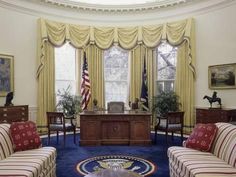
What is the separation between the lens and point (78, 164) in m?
4.70

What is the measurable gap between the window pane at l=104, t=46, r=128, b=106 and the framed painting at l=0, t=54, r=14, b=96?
123 inches

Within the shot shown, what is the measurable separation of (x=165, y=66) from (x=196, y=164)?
568 cm

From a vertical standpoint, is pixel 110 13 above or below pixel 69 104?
above

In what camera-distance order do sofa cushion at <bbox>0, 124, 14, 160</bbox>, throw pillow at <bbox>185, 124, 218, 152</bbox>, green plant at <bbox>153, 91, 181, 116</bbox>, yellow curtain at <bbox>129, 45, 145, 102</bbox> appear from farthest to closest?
yellow curtain at <bbox>129, 45, 145, 102</bbox> → green plant at <bbox>153, 91, 181, 116</bbox> → throw pillow at <bbox>185, 124, 218, 152</bbox> → sofa cushion at <bbox>0, 124, 14, 160</bbox>

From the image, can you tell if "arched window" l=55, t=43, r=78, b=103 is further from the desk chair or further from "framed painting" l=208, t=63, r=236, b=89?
"framed painting" l=208, t=63, r=236, b=89

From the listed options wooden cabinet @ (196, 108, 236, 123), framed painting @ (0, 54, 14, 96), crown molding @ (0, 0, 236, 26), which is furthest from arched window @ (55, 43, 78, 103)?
wooden cabinet @ (196, 108, 236, 123)

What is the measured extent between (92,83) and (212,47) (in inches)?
156

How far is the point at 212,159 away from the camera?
3268mm

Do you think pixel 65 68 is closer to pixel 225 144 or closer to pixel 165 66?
pixel 165 66

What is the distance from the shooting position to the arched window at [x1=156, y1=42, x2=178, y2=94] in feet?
27.1

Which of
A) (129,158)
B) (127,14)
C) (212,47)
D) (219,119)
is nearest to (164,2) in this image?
(127,14)

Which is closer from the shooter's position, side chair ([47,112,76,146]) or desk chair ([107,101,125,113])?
side chair ([47,112,76,146])

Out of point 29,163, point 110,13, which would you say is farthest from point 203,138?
point 110,13

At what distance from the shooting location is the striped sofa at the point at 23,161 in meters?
2.81
